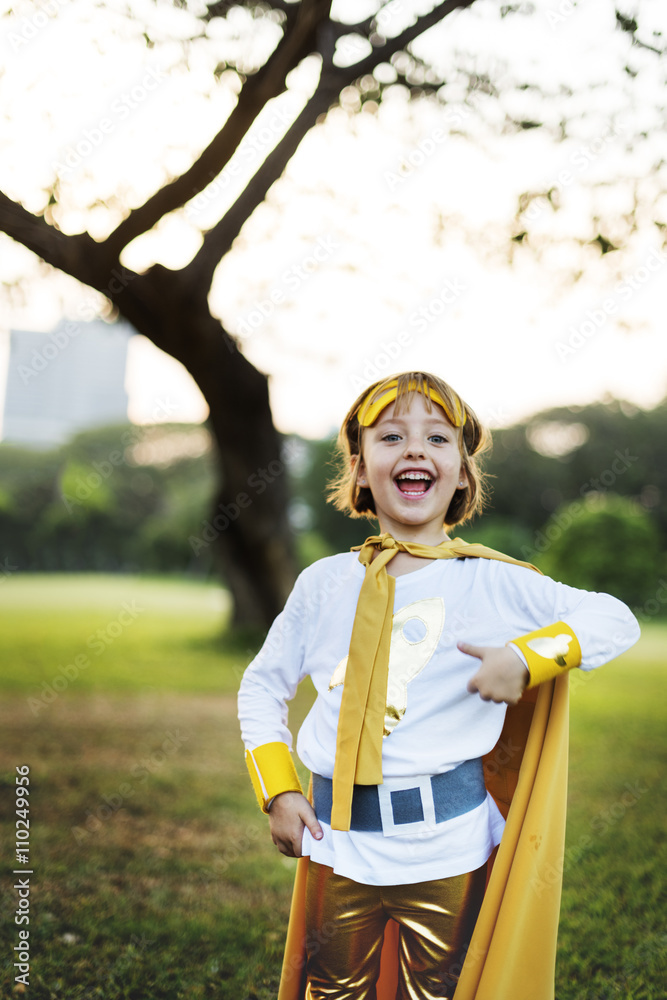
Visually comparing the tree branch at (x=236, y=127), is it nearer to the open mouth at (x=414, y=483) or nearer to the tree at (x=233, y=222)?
the tree at (x=233, y=222)

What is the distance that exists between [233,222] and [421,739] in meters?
2.86

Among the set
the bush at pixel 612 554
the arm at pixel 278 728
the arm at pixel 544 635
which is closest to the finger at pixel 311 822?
the arm at pixel 278 728

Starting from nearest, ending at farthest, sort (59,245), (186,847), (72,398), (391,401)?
(391,401), (59,245), (186,847), (72,398)

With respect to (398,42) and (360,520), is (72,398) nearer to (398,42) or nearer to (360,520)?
(360,520)

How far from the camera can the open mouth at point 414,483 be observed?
66.0 inches

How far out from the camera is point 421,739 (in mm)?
1511

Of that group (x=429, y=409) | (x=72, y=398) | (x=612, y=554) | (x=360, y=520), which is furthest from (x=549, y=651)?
(x=72, y=398)

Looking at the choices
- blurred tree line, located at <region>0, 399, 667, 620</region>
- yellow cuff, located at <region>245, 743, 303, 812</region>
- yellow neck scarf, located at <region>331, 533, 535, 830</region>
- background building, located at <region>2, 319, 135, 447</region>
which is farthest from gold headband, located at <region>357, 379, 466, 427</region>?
background building, located at <region>2, 319, 135, 447</region>

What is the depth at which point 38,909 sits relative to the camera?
9.98ft

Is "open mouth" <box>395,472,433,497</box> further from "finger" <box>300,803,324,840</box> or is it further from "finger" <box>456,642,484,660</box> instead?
"finger" <box>300,803,324,840</box>

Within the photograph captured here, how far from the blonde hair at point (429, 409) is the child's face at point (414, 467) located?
30 millimetres

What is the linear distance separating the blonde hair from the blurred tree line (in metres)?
12.8

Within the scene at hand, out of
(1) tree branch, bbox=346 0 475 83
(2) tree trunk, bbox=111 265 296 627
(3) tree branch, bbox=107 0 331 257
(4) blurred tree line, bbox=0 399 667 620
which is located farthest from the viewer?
(4) blurred tree line, bbox=0 399 667 620

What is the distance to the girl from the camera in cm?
149
